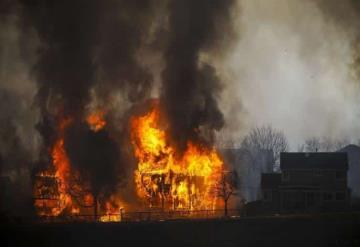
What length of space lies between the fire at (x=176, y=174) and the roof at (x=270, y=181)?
8089mm

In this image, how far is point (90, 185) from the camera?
7850 centimetres

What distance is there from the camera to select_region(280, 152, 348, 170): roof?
87.3 meters

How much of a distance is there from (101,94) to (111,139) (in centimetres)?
819

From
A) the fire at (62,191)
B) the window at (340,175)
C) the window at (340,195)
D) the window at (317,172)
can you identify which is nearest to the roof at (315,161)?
the window at (317,172)

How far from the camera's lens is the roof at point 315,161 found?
87.3m

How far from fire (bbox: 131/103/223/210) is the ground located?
15.1 m

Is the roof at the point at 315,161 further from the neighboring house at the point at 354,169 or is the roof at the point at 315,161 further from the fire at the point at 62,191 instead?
the neighboring house at the point at 354,169

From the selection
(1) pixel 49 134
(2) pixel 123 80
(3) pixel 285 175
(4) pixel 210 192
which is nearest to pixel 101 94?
(2) pixel 123 80

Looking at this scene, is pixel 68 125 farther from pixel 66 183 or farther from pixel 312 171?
pixel 312 171

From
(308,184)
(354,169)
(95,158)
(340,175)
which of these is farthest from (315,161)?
(354,169)

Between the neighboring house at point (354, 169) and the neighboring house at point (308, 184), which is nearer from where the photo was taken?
the neighboring house at point (308, 184)

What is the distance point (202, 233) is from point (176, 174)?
57.1 ft

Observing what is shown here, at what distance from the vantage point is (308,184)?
8650 centimetres

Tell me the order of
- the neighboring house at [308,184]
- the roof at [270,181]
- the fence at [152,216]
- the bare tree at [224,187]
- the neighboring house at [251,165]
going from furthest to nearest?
the neighboring house at [251,165], the roof at [270,181], the neighboring house at [308,184], the bare tree at [224,187], the fence at [152,216]
